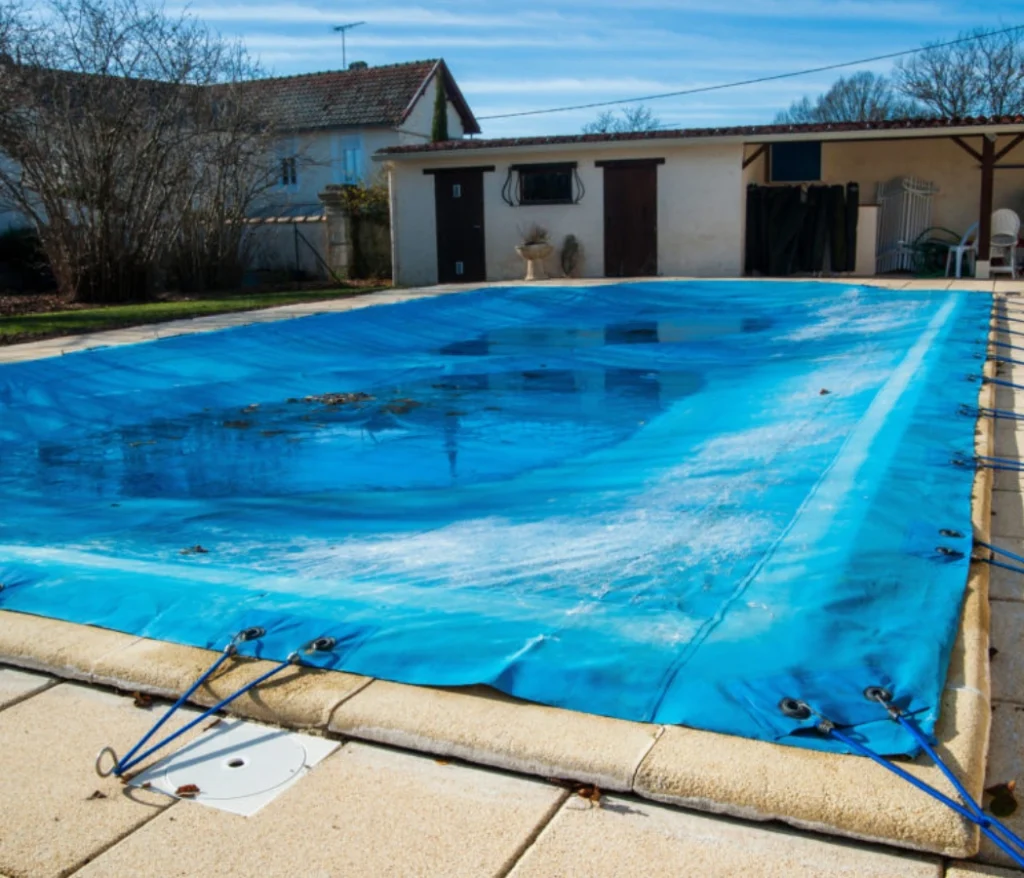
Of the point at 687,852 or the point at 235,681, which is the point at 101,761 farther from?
the point at 687,852

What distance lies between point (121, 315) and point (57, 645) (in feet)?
33.1

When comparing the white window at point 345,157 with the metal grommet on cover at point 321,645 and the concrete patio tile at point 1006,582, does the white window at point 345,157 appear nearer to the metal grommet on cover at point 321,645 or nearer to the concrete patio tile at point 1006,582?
the concrete patio tile at point 1006,582

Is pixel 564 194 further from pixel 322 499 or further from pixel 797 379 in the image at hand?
pixel 322 499

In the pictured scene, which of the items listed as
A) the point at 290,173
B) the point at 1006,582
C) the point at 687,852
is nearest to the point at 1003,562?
the point at 1006,582

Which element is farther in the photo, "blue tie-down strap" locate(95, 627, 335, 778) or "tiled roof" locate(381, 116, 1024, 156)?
"tiled roof" locate(381, 116, 1024, 156)

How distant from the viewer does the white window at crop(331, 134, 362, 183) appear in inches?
972

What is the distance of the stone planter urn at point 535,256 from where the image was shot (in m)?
16.5

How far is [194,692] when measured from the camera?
2504 mm

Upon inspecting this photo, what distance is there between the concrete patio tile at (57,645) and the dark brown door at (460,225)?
14771 millimetres

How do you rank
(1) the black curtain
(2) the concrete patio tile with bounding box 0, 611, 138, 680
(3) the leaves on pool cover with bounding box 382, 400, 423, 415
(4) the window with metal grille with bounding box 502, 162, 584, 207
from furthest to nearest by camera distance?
(4) the window with metal grille with bounding box 502, 162, 584, 207
(1) the black curtain
(3) the leaves on pool cover with bounding box 382, 400, 423, 415
(2) the concrete patio tile with bounding box 0, 611, 138, 680

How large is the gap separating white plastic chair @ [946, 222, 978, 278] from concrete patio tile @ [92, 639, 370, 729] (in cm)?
1481

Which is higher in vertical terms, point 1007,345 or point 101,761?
point 1007,345

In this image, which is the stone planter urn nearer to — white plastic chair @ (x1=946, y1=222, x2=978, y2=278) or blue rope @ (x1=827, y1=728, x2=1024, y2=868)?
white plastic chair @ (x1=946, y1=222, x2=978, y2=278)

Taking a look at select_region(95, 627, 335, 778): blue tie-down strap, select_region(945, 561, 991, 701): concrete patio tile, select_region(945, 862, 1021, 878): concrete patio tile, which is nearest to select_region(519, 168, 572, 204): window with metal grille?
select_region(945, 561, 991, 701): concrete patio tile
